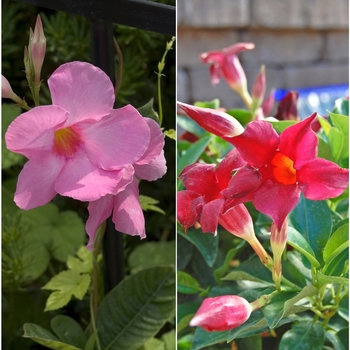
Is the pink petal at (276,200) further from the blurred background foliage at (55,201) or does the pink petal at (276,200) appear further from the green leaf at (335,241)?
the blurred background foliage at (55,201)

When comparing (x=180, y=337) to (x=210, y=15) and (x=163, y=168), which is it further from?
(x=210, y=15)

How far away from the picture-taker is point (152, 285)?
15.4 inches

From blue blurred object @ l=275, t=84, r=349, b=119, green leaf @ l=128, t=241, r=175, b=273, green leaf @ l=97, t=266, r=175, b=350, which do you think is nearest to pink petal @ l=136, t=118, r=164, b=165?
green leaf @ l=97, t=266, r=175, b=350

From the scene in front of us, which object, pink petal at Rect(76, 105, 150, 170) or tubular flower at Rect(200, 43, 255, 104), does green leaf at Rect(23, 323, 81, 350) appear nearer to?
pink petal at Rect(76, 105, 150, 170)

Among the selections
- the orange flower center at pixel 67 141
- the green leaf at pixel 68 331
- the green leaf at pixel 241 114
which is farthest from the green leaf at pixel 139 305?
the green leaf at pixel 241 114

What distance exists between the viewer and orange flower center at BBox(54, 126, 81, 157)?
307 millimetres

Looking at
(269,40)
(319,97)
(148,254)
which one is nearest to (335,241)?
(148,254)

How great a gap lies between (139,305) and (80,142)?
0.14 meters

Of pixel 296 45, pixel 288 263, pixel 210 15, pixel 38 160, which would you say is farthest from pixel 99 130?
pixel 296 45

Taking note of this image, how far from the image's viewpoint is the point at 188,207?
31 cm

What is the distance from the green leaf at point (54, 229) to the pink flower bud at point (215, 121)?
0.35m

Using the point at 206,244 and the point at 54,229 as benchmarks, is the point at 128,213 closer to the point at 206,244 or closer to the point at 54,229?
the point at 206,244

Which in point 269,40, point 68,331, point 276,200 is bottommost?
point 68,331

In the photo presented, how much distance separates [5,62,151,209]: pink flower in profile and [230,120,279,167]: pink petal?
6 centimetres
